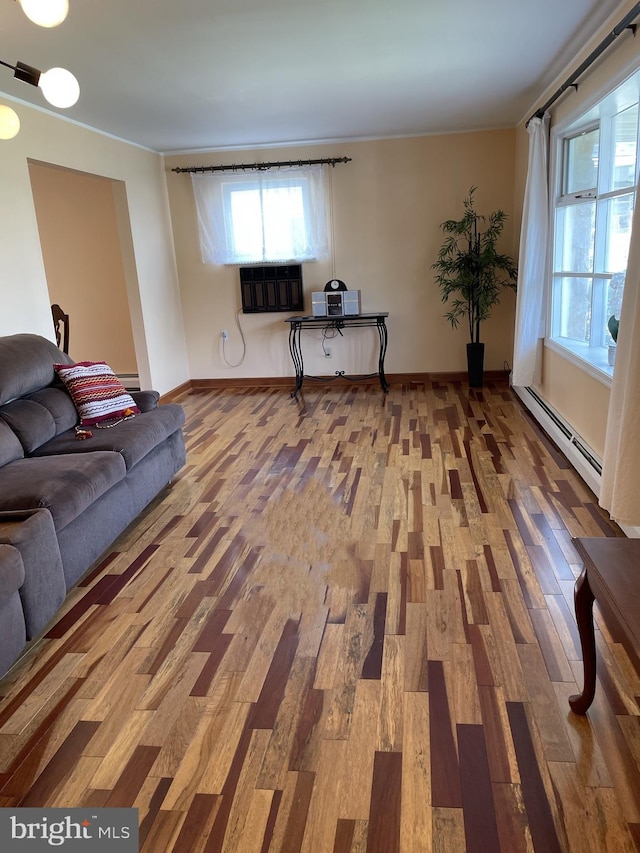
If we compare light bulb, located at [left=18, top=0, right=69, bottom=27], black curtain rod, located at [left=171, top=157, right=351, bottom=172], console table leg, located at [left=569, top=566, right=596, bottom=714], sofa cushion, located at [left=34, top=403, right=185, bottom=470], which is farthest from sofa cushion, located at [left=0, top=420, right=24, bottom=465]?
black curtain rod, located at [left=171, top=157, right=351, bottom=172]

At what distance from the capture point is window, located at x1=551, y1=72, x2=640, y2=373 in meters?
3.36

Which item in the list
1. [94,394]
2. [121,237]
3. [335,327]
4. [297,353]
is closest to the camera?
[94,394]

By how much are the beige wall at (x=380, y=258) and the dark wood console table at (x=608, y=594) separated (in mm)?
4671

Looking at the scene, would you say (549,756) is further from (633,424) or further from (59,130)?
(59,130)

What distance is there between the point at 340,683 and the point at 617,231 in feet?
9.98

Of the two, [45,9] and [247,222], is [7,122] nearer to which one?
[45,9]

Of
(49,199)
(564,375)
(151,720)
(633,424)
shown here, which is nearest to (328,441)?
(564,375)

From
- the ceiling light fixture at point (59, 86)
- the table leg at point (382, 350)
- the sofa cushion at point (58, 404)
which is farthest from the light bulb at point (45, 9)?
the table leg at point (382, 350)

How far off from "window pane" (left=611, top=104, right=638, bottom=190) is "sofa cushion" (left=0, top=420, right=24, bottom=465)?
11.3ft

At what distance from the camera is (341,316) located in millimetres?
5922

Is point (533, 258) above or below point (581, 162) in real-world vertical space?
below

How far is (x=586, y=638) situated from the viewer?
5.43 ft

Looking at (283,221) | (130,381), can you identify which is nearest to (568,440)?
(283,221)

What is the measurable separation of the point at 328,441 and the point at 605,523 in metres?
2.09
